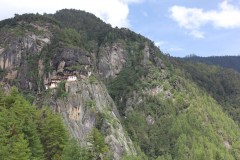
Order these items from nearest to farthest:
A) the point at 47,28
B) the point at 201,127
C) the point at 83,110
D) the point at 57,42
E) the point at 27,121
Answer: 1. the point at 27,121
2. the point at 83,110
3. the point at 57,42
4. the point at 47,28
5. the point at 201,127

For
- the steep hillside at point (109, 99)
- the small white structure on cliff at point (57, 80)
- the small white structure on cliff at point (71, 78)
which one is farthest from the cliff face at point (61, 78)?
the small white structure on cliff at point (71, 78)

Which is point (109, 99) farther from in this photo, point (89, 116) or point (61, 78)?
point (61, 78)

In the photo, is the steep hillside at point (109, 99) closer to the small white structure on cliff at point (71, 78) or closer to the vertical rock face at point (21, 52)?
the vertical rock face at point (21, 52)

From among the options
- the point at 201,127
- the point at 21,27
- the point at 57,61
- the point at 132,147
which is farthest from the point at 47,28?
the point at 201,127

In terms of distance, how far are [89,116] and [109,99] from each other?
843 inches

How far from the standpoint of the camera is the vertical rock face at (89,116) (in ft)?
463

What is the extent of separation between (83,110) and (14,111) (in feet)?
227

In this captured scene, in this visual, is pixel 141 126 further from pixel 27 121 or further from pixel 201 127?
pixel 27 121

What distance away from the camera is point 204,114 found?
193875mm

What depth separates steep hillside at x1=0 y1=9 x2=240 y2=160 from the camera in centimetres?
14475

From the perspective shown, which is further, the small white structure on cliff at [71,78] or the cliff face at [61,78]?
the small white structure on cliff at [71,78]

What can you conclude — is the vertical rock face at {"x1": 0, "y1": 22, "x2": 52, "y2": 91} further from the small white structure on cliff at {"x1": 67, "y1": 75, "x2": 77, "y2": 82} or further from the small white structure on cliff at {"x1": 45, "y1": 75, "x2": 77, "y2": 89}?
the small white structure on cliff at {"x1": 67, "y1": 75, "x2": 77, "y2": 82}

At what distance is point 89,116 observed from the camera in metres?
145

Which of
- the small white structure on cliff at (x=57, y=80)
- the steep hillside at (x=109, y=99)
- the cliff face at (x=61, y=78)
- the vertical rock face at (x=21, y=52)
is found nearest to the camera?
the cliff face at (x=61, y=78)
